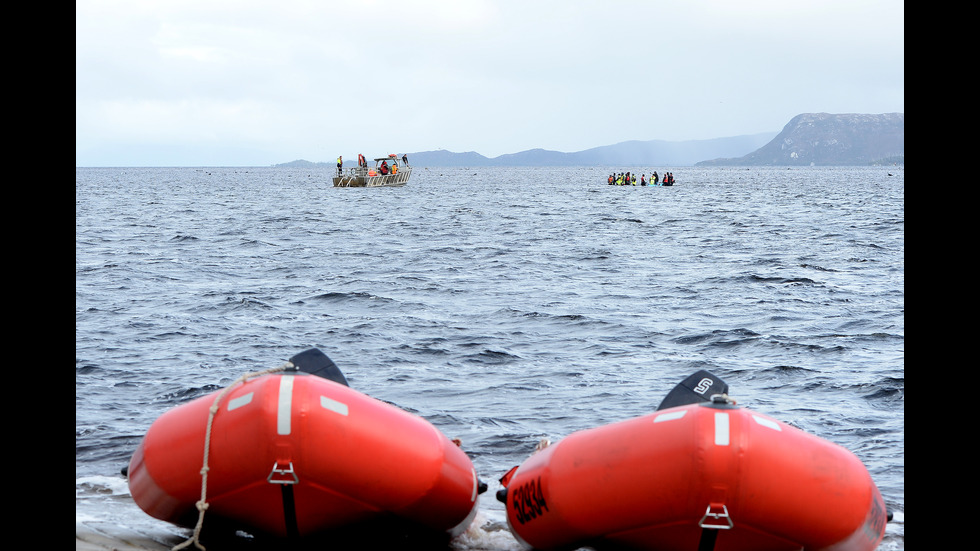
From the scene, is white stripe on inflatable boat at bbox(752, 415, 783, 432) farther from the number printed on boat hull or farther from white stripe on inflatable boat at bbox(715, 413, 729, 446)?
the number printed on boat hull

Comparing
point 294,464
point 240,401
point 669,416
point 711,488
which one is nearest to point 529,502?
point 669,416

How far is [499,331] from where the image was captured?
11719 millimetres

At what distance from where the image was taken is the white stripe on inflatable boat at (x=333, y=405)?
4.11m

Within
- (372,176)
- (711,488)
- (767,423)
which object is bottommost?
(711,488)

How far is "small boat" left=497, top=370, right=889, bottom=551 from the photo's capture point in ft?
12.3

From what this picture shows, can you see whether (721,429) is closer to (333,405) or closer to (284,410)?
(333,405)

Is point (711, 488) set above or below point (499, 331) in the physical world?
above

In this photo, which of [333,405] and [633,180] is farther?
[633,180]

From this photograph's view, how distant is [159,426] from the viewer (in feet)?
14.9

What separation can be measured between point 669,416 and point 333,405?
4.97 feet

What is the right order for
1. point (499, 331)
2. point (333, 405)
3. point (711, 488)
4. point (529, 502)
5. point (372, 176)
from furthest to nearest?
1. point (372, 176)
2. point (499, 331)
3. point (529, 502)
4. point (333, 405)
5. point (711, 488)
